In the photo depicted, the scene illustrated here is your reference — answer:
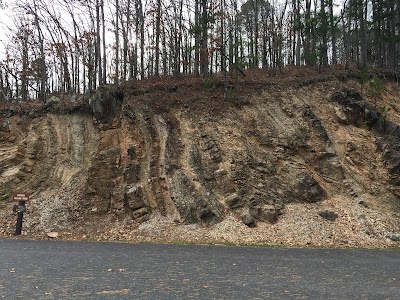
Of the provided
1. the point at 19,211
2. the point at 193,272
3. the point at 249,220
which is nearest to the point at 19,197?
the point at 19,211

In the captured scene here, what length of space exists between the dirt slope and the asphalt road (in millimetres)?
2707

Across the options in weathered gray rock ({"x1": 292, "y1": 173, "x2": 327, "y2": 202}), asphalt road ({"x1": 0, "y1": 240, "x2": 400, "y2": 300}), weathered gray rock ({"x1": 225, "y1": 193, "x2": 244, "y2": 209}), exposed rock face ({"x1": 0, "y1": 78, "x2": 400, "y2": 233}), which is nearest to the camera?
asphalt road ({"x1": 0, "y1": 240, "x2": 400, "y2": 300})

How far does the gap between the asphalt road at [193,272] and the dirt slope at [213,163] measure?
271 centimetres

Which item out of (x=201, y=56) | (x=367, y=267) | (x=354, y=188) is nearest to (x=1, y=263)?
(x=367, y=267)

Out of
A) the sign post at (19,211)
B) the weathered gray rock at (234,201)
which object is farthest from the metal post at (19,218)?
the weathered gray rock at (234,201)

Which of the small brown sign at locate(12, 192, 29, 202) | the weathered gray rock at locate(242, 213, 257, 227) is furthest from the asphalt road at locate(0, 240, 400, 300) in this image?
the small brown sign at locate(12, 192, 29, 202)

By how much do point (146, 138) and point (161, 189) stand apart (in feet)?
11.3

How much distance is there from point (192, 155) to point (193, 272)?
968cm

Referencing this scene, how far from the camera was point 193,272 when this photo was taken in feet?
27.6

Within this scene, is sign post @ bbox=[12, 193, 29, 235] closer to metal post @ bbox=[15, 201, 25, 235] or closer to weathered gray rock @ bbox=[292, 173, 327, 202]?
metal post @ bbox=[15, 201, 25, 235]

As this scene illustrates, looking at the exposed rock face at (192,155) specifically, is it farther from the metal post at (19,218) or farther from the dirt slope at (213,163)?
the metal post at (19,218)

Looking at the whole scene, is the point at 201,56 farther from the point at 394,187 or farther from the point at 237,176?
the point at 394,187

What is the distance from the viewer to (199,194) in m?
15.9

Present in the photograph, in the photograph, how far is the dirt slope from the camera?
1499cm
